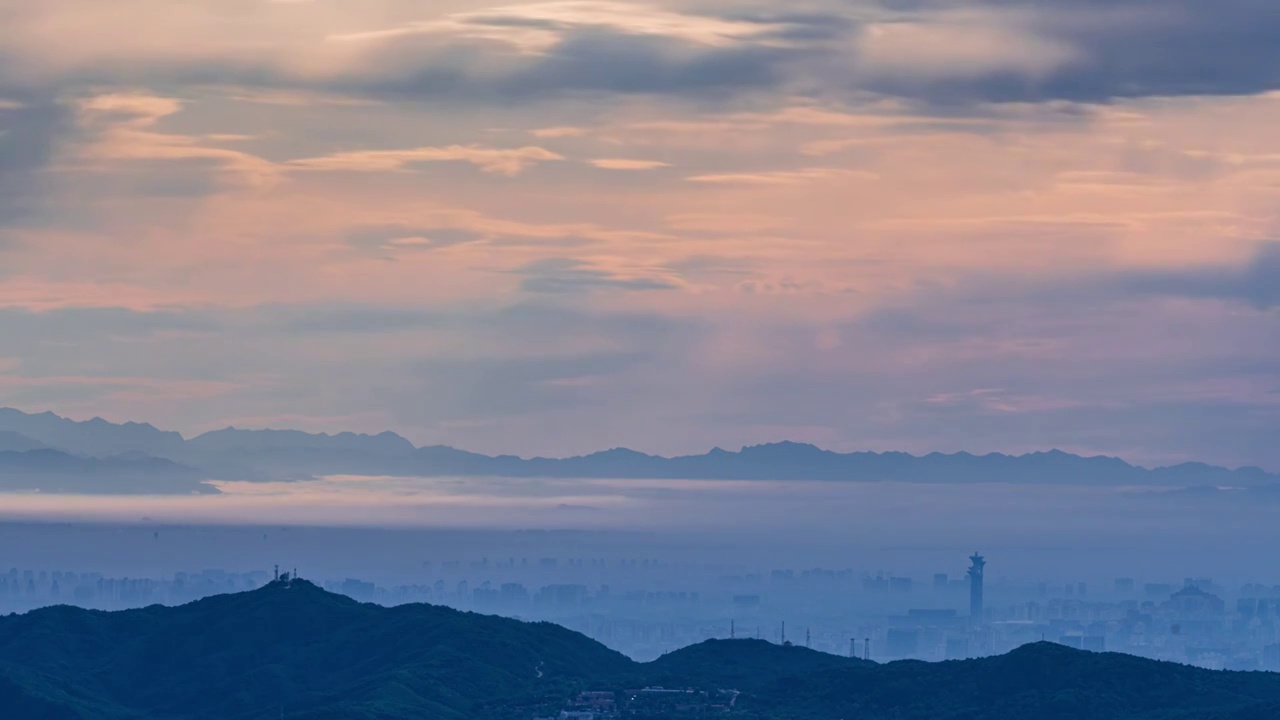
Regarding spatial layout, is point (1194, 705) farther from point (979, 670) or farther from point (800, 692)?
point (800, 692)

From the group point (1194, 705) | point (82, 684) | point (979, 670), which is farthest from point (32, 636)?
point (1194, 705)

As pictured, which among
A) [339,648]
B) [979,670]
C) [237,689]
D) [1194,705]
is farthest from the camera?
[339,648]

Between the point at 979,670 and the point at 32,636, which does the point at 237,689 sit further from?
the point at 979,670

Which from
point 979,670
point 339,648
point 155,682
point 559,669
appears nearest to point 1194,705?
point 979,670

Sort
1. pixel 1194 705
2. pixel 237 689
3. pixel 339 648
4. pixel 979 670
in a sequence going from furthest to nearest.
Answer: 1. pixel 339 648
2. pixel 237 689
3. pixel 979 670
4. pixel 1194 705

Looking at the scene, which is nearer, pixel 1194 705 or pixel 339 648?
pixel 1194 705

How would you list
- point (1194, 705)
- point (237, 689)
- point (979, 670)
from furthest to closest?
point (237, 689) → point (979, 670) → point (1194, 705)
